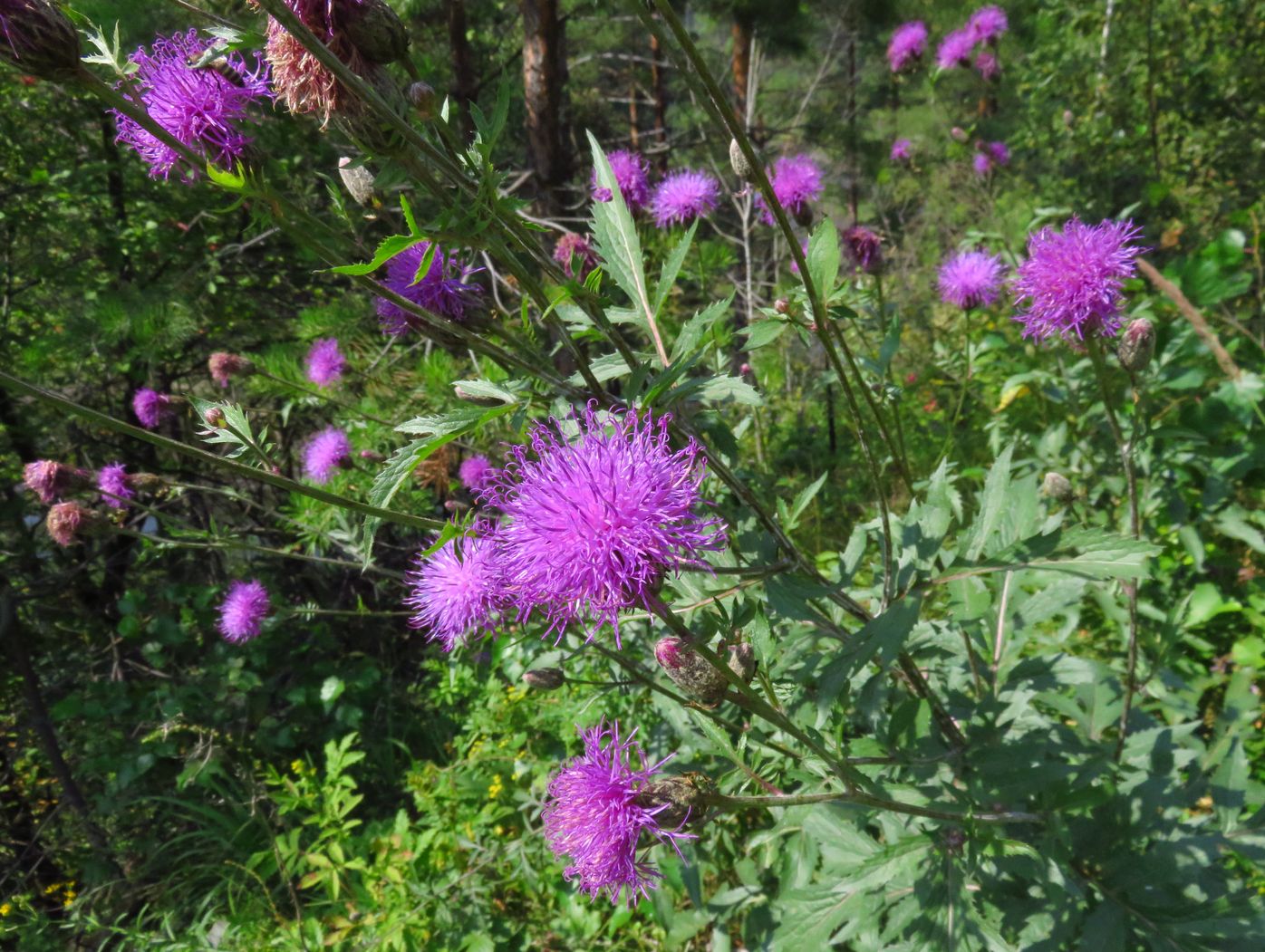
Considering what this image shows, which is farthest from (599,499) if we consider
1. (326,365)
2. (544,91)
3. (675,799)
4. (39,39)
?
→ (544,91)

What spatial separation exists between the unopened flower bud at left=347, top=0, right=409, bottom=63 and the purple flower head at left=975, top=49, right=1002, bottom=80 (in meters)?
6.29

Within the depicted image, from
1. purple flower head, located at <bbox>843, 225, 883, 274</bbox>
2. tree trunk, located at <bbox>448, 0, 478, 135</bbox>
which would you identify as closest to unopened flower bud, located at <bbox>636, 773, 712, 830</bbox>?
purple flower head, located at <bbox>843, 225, 883, 274</bbox>

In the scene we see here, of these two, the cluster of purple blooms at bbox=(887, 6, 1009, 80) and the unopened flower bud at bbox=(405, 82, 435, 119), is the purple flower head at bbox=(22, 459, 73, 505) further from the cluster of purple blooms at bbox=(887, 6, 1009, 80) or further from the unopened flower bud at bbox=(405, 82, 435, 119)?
the cluster of purple blooms at bbox=(887, 6, 1009, 80)

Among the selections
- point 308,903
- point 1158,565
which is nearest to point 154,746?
point 308,903

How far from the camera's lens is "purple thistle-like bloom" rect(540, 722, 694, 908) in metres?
1.50

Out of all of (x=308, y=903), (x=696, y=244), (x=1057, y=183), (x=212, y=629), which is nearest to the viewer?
(x=696, y=244)

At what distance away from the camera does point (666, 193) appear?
348 centimetres

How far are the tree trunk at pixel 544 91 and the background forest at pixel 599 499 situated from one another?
48mm

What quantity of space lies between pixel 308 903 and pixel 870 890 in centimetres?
303

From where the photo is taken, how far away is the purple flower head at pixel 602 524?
138 centimetres

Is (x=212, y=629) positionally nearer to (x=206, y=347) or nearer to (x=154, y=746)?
(x=154, y=746)

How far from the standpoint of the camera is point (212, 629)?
5148 mm

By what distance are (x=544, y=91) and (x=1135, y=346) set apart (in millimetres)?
4500

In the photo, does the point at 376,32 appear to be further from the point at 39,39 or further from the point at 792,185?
the point at 792,185
